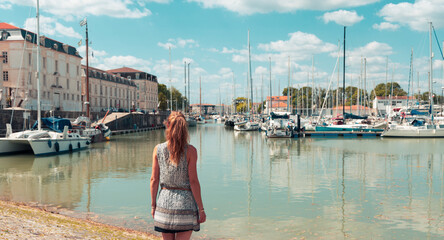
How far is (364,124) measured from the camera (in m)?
60.2

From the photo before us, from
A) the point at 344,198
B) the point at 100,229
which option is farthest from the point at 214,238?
the point at 344,198

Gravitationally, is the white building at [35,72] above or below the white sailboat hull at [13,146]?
above

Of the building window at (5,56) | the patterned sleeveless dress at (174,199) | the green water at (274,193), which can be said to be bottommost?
the green water at (274,193)

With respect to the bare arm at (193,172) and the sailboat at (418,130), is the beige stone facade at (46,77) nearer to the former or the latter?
the bare arm at (193,172)

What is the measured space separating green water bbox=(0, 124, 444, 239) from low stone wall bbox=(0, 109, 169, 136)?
13.7 meters

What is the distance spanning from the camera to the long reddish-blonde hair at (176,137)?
4.58 metres

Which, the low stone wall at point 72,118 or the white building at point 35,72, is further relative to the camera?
the white building at point 35,72

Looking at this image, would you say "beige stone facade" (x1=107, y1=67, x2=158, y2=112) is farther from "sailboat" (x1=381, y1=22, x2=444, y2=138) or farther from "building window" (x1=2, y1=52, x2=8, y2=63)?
"sailboat" (x1=381, y1=22, x2=444, y2=138)

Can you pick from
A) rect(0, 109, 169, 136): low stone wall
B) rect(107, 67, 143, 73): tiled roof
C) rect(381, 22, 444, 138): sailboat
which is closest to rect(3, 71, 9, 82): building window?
rect(0, 109, 169, 136): low stone wall

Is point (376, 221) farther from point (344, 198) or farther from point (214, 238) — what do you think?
point (214, 238)

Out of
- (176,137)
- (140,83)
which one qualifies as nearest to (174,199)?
(176,137)

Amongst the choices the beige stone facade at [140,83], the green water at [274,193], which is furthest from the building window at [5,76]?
the beige stone facade at [140,83]

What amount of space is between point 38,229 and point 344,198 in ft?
38.2

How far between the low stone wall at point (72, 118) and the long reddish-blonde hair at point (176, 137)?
30950 millimetres
